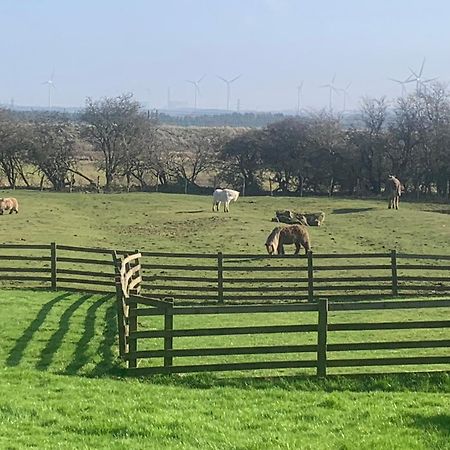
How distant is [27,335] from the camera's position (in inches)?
510

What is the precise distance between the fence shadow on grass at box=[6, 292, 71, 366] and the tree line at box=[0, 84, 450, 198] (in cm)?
4035

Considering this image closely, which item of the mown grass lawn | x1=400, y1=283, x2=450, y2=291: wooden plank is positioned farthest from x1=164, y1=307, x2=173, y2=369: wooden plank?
x1=400, y1=283, x2=450, y2=291: wooden plank

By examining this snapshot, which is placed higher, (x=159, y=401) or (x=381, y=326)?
(x=381, y=326)

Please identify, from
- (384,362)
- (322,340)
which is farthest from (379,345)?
(322,340)

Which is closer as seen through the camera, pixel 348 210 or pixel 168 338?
pixel 168 338

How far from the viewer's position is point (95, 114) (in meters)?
61.7

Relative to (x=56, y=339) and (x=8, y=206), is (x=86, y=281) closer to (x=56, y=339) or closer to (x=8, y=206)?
(x=56, y=339)

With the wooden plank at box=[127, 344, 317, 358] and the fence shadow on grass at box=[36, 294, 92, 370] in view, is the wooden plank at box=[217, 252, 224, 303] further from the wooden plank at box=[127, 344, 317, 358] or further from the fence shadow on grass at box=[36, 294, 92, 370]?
the wooden plank at box=[127, 344, 317, 358]

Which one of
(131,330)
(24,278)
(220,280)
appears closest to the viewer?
(131,330)

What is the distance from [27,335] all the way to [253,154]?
46906 mm

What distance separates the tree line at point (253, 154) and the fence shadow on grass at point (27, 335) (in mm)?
40352

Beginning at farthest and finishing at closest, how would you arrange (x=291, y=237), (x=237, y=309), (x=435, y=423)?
(x=291, y=237), (x=237, y=309), (x=435, y=423)

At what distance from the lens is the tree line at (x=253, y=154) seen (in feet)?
184

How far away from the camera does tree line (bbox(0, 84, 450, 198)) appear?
56188 millimetres
